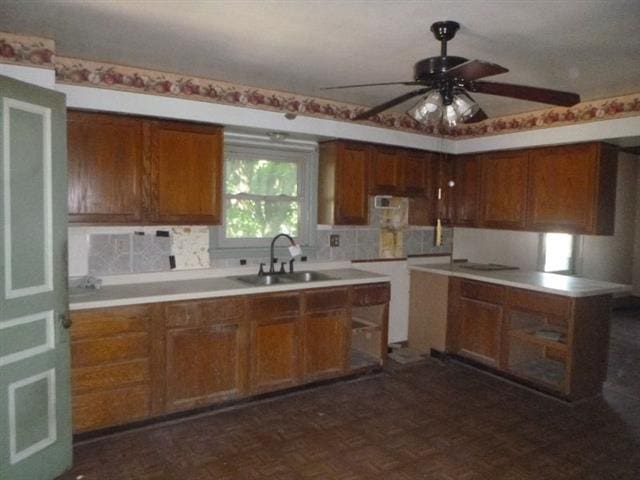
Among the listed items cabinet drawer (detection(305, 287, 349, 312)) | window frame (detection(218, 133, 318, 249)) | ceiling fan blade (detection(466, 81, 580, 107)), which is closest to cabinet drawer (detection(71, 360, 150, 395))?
window frame (detection(218, 133, 318, 249))

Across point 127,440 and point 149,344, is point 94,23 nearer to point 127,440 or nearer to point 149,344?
point 149,344

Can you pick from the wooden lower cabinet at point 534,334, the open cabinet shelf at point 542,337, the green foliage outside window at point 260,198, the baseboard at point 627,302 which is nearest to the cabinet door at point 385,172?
the green foliage outside window at point 260,198

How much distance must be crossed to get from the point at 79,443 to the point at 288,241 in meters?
2.23

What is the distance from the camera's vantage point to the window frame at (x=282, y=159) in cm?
385

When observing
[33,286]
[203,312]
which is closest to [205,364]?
[203,312]

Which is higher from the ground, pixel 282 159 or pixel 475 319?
pixel 282 159

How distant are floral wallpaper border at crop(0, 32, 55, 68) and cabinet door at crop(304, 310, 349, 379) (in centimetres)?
242

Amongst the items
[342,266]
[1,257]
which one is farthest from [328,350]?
[1,257]

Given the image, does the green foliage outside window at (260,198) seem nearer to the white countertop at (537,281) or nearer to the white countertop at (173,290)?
the white countertop at (173,290)

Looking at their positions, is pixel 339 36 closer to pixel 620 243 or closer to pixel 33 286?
pixel 33 286

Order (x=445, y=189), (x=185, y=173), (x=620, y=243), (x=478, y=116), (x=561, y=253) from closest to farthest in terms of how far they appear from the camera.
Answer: (x=478, y=116) < (x=185, y=173) < (x=445, y=189) < (x=561, y=253) < (x=620, y=243)

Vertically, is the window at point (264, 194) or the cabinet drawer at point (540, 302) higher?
the window at point (264, 194)

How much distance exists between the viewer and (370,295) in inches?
157

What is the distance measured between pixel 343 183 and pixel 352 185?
3.9 inches
